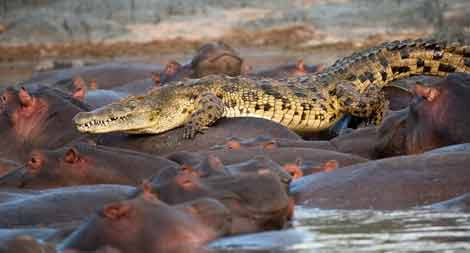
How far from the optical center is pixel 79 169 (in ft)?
24.2

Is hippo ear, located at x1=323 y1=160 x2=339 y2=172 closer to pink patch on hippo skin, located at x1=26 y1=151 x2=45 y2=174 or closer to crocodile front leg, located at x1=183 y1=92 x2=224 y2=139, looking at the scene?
pink patch on hippo skin, located at x1=26 y1=151 x2=45 y2=174

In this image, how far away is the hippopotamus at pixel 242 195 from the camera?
236 inches

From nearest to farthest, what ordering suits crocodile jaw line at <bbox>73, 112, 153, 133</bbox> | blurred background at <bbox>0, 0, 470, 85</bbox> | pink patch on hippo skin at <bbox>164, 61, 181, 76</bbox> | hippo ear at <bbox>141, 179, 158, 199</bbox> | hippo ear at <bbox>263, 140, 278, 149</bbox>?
hippo ear at <bbox>141, 179, 158, 199</bbox>
hippo ear at <bbox>263, 140, 278, 149</bbox>
crocodile jaw line at <bbox>73, 112, 153, 133</bbox>
pink patch on hippo skin at <bbox>164, 61, 181, 76</bbox>
blurred background at <bbox>0, 0, 470, 85</bbox>

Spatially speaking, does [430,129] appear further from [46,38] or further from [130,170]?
[46,38]

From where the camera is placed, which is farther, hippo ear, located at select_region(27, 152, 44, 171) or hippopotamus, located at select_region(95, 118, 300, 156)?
hippopotamus, located at select_region(95, 118, 300, 156)

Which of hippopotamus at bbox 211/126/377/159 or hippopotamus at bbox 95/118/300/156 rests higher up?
hippopotamus at bbox 211/126/377/159

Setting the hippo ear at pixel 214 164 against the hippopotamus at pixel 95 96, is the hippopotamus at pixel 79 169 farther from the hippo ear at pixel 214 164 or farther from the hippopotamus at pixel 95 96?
the hippopotamus at pixel 95 96

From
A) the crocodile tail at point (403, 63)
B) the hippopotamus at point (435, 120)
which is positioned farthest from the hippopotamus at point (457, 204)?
the crocodile tail at point (403, 63)

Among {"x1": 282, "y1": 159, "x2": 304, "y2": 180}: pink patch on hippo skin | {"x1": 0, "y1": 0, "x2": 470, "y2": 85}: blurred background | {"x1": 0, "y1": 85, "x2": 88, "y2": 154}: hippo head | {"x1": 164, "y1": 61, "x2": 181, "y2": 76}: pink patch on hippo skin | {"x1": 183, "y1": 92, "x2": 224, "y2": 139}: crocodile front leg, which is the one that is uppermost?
{"x1": 282, "y1": 159, "x2": 304, "y2": 180}: pink patch on hippo skin

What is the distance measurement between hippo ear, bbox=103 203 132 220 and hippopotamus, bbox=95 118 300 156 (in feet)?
10.5

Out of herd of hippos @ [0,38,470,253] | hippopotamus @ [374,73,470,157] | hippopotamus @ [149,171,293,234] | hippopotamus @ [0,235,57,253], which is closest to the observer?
hippopotamus @ [0,235,57,253]

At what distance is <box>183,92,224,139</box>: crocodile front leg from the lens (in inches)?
358

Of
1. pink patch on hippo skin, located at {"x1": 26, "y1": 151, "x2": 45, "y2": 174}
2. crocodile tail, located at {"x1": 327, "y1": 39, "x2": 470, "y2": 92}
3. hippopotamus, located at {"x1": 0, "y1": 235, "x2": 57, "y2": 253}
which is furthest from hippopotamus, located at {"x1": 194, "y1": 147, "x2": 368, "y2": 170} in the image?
crocodile tail, located at {"x1": 327, "y1": 39, "x2": 470, "y2": 92}

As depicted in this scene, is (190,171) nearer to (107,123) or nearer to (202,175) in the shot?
(202,175)
